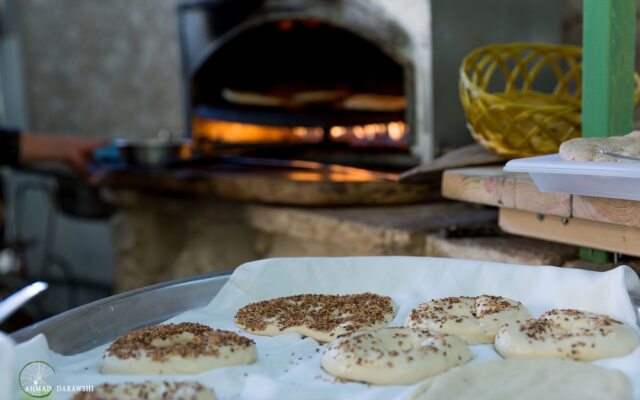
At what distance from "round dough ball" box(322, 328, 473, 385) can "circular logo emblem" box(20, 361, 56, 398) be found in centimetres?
32

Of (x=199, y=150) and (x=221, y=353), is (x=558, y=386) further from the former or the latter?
(x=199, y=150)

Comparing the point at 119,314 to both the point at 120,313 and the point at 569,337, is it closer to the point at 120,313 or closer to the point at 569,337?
the point at 120,313

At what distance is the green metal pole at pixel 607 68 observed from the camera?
1.36 m

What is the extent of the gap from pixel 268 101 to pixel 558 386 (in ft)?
8.89

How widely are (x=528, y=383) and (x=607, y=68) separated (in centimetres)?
88

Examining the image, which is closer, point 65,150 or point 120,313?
point 120,313

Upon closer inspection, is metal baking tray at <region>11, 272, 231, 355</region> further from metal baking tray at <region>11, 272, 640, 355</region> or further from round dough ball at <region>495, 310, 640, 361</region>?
round dough ball at <region>495, 310, 640, 361</region>

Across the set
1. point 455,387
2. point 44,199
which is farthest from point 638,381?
point 44,199

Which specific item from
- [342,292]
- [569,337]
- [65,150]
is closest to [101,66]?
[65,150]

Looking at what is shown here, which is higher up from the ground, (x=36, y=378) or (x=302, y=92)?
(x=302, y=92)

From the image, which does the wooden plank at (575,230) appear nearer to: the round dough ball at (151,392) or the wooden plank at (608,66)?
the wooden plank at (608,66)

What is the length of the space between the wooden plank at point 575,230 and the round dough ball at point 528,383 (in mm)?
516

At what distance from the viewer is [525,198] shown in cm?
139

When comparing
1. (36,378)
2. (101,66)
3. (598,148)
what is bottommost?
(36,378)
